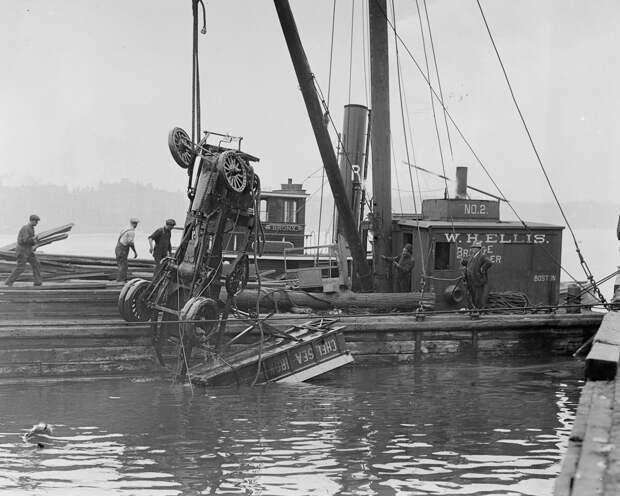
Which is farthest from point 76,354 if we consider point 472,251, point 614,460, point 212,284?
point 614,460

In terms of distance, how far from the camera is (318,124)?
47.7ft

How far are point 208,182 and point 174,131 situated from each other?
3.51ft

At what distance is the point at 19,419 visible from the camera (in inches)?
400

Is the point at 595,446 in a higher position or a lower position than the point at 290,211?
lower

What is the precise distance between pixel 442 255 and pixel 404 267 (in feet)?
2.82

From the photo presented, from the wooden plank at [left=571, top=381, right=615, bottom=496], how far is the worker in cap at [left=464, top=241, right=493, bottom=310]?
751 centimetres

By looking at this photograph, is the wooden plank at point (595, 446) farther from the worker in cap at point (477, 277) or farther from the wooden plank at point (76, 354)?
the wooden plank at point (76, 354)

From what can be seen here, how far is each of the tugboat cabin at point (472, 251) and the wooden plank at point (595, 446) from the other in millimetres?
8369

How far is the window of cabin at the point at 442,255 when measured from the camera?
51.9ft

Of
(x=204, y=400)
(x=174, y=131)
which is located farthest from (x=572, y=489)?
(x=174, y=131)

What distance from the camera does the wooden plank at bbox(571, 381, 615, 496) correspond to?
193 inches

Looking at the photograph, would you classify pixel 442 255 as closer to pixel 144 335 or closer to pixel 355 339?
pixel 355 339

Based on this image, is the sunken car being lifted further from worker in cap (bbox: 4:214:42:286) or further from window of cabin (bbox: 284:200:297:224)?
window of cabin (bbox: 284:200:297:224)

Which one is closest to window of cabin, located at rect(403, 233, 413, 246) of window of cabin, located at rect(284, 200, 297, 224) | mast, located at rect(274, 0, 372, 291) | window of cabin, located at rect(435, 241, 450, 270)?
window of cabin, located at rect(435, 241, 450, 270)
